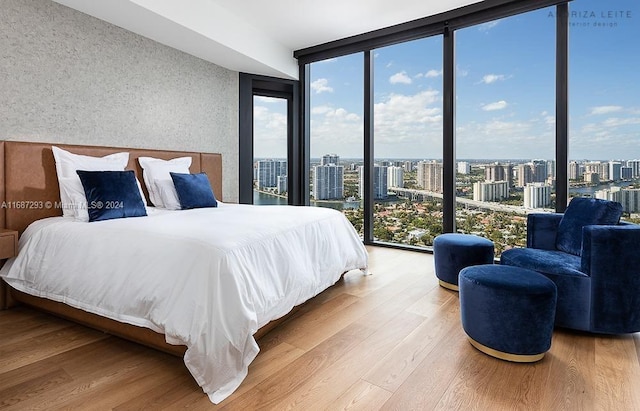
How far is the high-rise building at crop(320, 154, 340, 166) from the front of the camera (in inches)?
207

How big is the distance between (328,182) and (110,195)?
3.15 metres

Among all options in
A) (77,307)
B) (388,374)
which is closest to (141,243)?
(77,307)

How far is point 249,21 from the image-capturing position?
4.21 meters

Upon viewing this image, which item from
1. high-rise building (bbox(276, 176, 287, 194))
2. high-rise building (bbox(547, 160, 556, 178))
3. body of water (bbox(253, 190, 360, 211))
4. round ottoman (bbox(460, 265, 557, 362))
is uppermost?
high-rise building (bbox(547, 160, 556, 178))

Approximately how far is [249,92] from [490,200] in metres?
3.40

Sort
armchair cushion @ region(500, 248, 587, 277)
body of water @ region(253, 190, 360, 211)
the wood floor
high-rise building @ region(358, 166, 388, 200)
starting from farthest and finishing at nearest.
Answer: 1. body of water @ region(253, 190, 360, 211)
2. high-rise building @ region(358, 166, 388, 200)
3. armchair cushion @ region(500, 248, 587, 277)
4. the wood floor

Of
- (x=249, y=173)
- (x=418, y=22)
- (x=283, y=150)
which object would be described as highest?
(x=418, y=22)

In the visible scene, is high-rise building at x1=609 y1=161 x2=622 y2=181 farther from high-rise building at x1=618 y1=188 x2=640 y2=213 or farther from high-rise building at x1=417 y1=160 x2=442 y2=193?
high-rise building at x1=417 y1=160 x2=442 y2=193

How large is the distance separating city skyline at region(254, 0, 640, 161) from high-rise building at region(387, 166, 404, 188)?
18 cm

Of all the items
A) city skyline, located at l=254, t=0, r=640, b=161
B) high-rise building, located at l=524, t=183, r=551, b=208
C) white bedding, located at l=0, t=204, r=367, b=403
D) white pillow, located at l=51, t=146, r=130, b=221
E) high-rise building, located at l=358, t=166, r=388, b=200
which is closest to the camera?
white bedding, located at l=0, t=204, r=367, b=403

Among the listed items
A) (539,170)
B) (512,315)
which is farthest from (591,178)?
(512,315)

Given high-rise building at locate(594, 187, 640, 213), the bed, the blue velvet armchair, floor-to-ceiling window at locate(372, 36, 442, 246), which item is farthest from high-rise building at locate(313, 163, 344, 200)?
the blue velvet armchair

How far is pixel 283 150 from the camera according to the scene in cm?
547

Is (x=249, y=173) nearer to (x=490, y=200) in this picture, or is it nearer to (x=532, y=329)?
(x=490, y=200)
